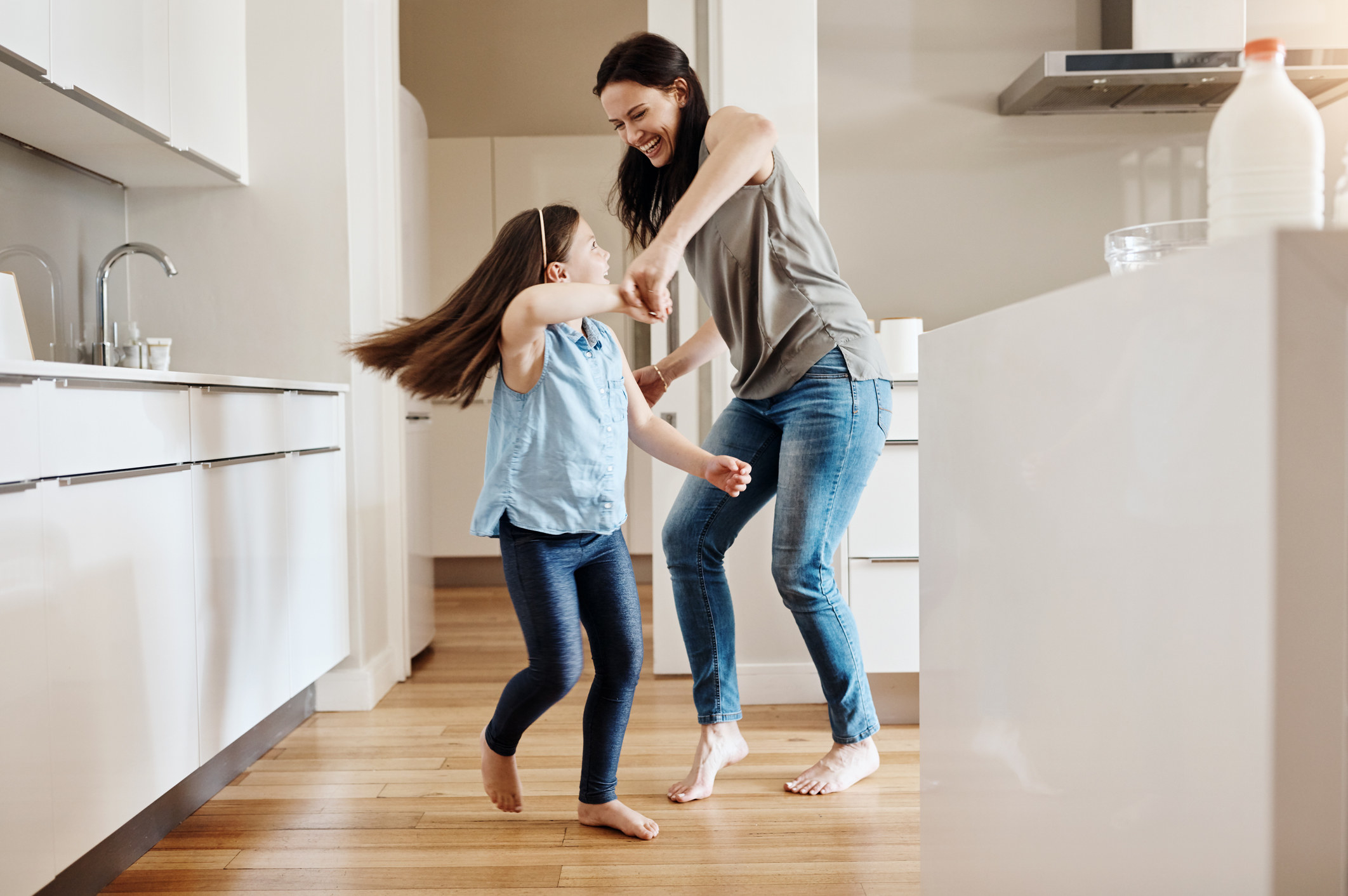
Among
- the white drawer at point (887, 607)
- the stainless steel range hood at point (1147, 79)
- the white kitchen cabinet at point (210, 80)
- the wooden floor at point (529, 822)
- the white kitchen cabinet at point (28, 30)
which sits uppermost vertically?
the stainless steel range hood at point (1147, 79)

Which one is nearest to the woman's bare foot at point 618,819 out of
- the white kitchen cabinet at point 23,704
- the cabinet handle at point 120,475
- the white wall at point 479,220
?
the white kitchen cabinet at point 23,704

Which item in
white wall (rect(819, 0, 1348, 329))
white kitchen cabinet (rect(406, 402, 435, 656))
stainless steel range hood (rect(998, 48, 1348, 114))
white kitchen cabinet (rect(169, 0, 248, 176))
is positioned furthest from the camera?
white wall (rect(819, 0, 1348, 329))

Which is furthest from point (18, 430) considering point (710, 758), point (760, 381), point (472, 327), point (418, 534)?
point (418, 534)

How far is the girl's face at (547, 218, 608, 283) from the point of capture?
151 cm

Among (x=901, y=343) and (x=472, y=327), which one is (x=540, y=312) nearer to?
(x=472, y=327)

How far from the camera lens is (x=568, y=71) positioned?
14.0 ft

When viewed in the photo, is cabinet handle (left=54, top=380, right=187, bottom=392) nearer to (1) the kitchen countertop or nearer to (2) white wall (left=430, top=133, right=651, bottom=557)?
(1) the kitchen countertop

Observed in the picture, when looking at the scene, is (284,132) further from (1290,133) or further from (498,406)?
(1290,133)

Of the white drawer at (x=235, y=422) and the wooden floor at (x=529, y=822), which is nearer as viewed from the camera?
the wooden floor at (x=529, y=822)

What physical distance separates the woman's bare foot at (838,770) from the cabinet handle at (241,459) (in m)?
1.20

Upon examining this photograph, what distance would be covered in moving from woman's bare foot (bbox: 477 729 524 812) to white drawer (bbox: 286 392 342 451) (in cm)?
85

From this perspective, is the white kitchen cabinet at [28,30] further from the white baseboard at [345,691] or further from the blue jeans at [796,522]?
the white baseboard at [345,691]

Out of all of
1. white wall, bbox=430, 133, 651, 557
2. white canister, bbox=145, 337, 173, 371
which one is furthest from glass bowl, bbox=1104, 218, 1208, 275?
white wall, bbox=430, 133, 651, 557

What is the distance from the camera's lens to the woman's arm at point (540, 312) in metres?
1.35
